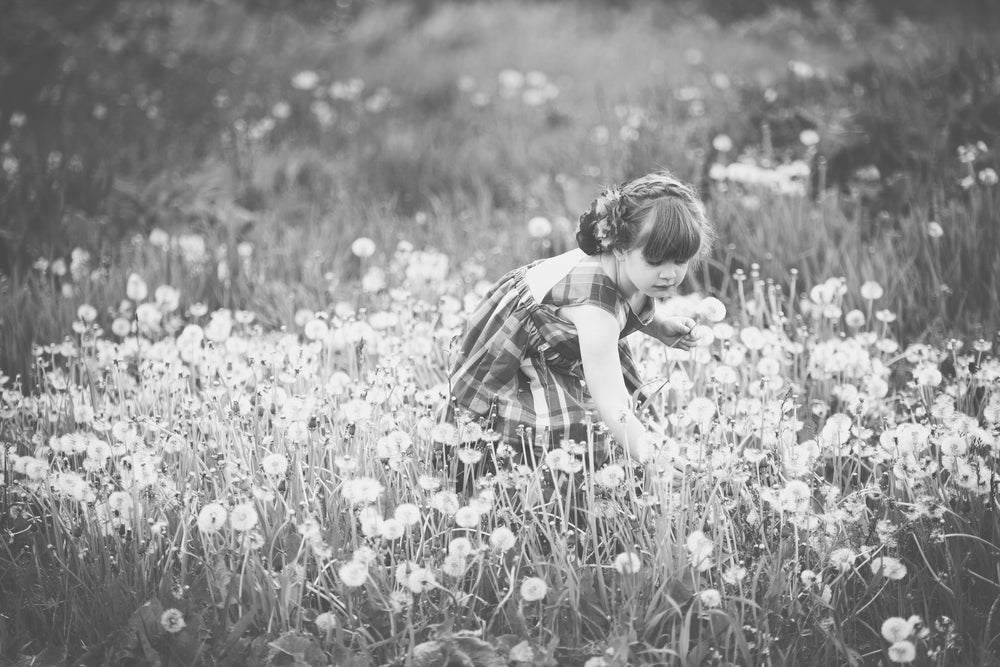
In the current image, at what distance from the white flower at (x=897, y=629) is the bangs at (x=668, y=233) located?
1.11 m

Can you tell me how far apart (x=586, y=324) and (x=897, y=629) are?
1.13m

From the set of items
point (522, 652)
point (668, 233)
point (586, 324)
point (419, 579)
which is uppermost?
point (668, 233)

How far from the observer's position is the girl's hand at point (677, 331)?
9.72ft

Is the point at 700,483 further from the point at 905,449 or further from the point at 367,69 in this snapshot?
the point at 367,69

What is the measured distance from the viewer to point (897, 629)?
2.08m

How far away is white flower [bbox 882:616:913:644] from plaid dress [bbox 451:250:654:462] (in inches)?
38.0

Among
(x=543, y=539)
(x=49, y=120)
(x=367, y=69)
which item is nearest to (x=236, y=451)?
(x=543, y=539)

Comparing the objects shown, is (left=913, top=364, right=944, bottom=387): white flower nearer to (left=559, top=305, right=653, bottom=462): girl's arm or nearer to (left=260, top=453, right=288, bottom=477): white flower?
(left=559, top=305, right=653, bottom=462): girl's arm

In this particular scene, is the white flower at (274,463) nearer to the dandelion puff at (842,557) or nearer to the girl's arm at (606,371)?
the girl's arm at (606,371)

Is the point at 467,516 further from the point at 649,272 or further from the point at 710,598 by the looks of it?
the point at 649,272

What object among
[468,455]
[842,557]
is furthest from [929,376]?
[468,455]

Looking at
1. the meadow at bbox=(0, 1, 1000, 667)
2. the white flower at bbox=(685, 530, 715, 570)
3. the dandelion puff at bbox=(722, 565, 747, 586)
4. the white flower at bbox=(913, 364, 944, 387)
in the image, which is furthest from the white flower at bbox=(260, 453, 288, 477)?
the white flower at bbox=(913, 364, 944, 387)

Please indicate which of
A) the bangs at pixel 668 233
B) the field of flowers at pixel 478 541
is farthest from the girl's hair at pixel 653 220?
the field of flowers at pixel 478 541

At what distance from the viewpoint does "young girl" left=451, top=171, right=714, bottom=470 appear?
8.52 feet
